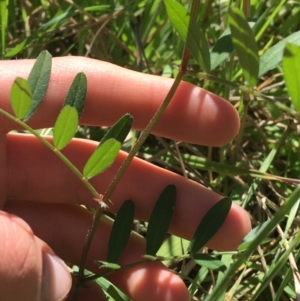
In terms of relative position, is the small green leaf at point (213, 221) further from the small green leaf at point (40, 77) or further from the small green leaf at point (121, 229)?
the small green leaf at point (40, 77)

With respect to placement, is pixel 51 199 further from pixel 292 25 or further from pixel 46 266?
pixel 292 25

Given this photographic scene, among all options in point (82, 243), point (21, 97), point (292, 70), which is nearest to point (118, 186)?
point (82, 243)

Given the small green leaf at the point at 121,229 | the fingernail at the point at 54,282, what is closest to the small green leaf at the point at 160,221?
the small green leaf at the point at 121,229

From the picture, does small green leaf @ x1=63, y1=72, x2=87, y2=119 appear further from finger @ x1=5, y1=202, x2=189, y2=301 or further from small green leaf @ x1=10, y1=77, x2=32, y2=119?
finger @ x1=5, y1=202, x2=189, y2=301

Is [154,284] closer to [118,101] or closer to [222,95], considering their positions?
[118,101]

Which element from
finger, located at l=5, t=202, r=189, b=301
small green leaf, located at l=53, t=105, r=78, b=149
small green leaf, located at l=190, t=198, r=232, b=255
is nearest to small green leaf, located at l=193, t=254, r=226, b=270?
small green leaf, located at l=190, t=198, r=232, b=255
